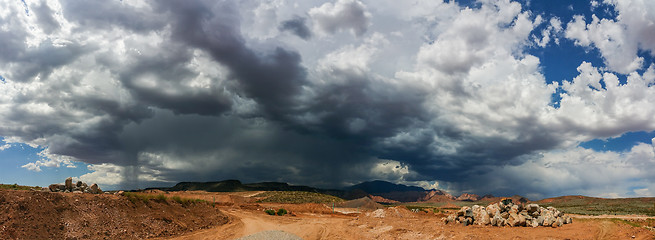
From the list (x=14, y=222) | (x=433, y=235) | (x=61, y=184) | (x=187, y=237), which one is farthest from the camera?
(x=61, y=184)

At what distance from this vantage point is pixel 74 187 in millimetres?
30172

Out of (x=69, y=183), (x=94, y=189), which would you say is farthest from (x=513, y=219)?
(x=69, y=183)

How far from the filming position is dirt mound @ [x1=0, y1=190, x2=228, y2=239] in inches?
771

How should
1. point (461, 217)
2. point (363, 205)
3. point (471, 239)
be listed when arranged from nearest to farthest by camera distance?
1. point (471, 239)
2. point (461, 217)
3. point (363, 205)

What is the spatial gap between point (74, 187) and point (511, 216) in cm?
3578

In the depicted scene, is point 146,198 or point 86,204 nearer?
point 86,204

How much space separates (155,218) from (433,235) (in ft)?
67.6

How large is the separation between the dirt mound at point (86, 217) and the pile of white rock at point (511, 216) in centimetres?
2180

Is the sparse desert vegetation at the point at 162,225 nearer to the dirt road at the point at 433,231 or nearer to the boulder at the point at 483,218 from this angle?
the dirt road at the point at 433,231

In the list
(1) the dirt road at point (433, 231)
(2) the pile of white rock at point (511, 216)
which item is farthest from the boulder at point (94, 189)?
(2) the pile of white rock at point (511, 216)

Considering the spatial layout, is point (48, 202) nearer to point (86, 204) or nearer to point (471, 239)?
point (86, 204)

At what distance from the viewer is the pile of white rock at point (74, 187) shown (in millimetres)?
29323

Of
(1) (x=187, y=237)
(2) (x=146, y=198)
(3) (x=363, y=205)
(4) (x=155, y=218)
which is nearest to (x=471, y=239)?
(1) (x=187, y=237)

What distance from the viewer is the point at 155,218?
26.5 meters
